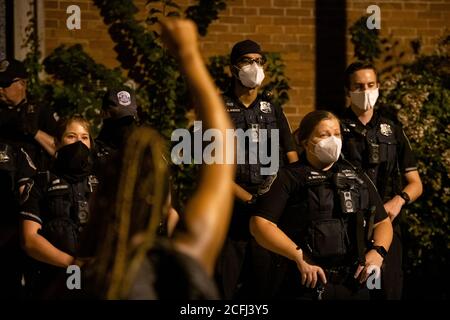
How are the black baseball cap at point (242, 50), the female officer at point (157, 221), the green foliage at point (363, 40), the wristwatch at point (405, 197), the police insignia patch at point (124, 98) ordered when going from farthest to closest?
the green foliage at point (363, 40) → the black baseball cap at point (242, 50) → the wristwatch at point (405, 197) → the police insignia patch at point (124, 98) → the female officer at point (157, 221)

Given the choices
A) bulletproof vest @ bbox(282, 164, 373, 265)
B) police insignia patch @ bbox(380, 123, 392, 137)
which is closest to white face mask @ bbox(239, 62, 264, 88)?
police insignia patch @ bbox(380, 123, 392, 137)

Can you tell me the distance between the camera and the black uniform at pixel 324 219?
4.70 meters

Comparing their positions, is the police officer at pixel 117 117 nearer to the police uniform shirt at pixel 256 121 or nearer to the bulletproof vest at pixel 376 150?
the police uniform shirt at pixel 256 121

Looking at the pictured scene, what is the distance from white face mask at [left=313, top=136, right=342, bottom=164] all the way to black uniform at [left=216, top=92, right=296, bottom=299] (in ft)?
3.23

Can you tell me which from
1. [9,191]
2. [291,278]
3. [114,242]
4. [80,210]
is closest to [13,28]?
[9,191]

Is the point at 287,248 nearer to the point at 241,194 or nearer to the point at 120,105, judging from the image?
the point at 241,194

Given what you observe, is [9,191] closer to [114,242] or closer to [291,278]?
[291,278]

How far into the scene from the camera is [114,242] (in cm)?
210

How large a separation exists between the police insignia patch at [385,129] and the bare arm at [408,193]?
1.15ft

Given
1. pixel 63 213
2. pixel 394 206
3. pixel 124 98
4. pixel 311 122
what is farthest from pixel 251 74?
pixel 63 213

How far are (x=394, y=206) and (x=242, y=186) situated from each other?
110 centimetres

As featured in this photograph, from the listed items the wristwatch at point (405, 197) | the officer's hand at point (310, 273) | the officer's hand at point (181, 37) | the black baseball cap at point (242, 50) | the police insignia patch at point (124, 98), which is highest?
the black baseball cap at point (242, 50)

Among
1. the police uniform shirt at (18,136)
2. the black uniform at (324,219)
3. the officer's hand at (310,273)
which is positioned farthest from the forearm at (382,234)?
the police uniform shirt at (18,136)
